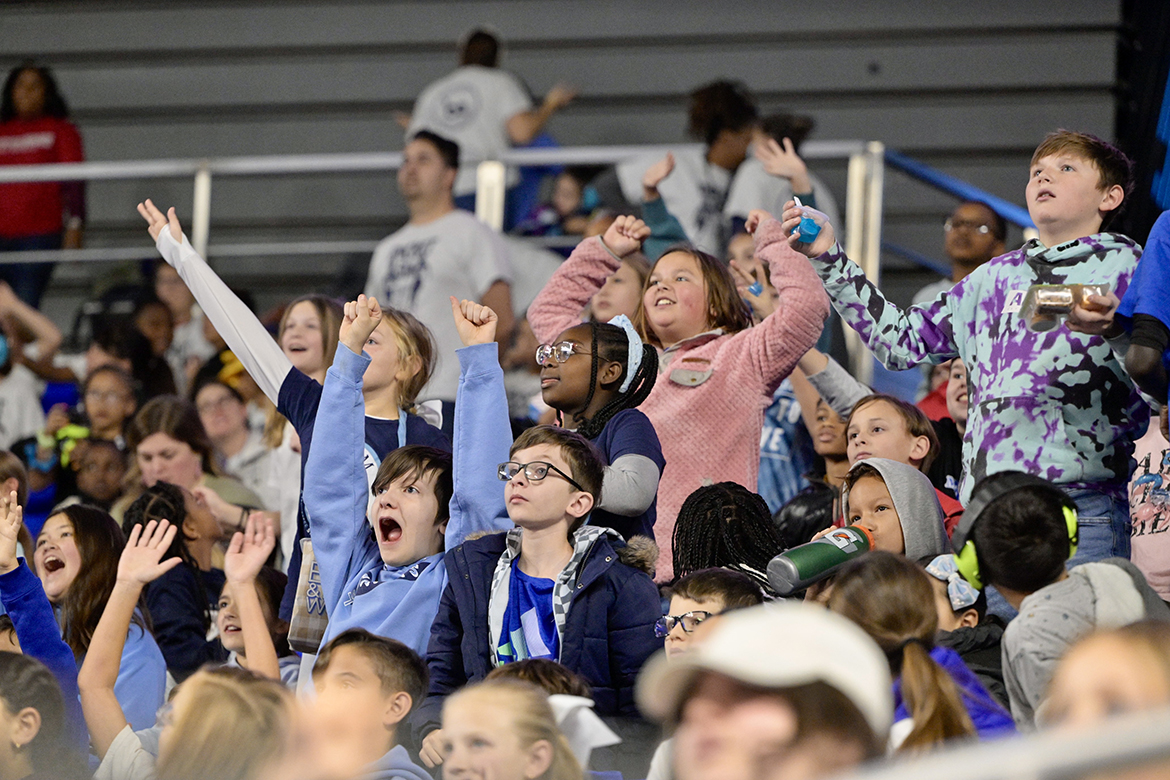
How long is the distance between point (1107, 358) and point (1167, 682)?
155 cm

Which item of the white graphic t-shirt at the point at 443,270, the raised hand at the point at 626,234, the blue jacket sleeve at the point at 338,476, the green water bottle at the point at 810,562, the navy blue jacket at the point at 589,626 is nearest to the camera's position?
the green water bottle at the point at 810,562

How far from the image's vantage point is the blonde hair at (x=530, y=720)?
10.2ft

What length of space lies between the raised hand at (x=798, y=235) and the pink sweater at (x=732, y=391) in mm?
442

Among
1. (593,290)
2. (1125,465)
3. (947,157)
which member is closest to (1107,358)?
(1125,465)

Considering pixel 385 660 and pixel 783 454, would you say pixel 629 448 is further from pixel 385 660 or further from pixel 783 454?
pixel 783 454

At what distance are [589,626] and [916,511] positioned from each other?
2.84 feet

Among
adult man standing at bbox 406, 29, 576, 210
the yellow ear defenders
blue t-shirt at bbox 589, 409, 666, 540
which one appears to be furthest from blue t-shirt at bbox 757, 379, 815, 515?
adult man standing at bbox 406, 29, 576, 210

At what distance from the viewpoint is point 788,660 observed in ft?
7.00

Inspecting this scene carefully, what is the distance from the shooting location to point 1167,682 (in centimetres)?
252

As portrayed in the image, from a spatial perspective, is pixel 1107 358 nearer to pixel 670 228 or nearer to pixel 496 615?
pixel 496 615

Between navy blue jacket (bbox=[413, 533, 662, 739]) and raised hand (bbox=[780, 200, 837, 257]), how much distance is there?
2.91 feet

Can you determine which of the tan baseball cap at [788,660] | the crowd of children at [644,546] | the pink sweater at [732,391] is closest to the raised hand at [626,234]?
the crowd of children at [644,546]

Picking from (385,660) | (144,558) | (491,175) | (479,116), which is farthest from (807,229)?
(479,116)

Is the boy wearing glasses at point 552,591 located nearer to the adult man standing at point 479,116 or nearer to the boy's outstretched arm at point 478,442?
the boy's outstretched arm at point 478,442
